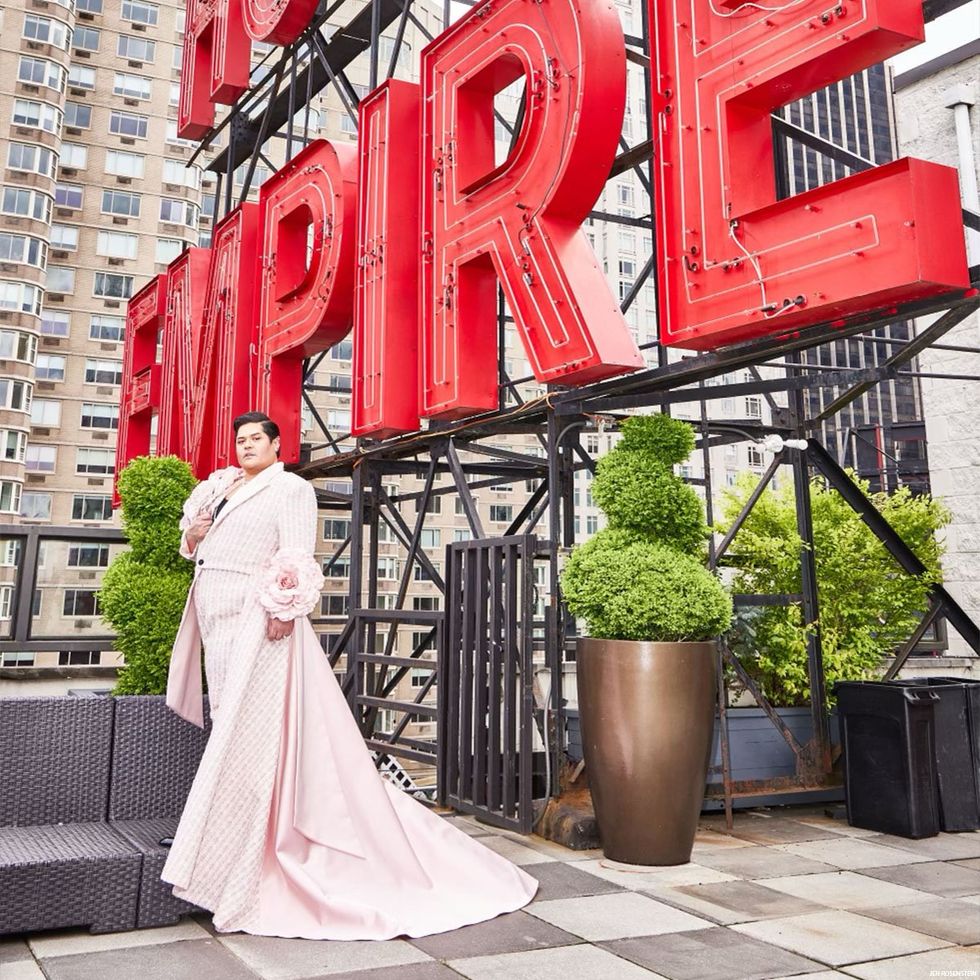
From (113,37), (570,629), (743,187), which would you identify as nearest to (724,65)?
(743,187)

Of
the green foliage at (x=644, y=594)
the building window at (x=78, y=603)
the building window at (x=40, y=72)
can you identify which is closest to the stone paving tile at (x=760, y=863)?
the green foliage at (x=644, y=594)

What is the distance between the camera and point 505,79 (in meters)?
7.02

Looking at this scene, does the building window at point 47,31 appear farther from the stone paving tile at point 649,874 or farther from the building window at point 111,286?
the stone paving tile at point 649,874

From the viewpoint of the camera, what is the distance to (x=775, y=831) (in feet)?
19.0

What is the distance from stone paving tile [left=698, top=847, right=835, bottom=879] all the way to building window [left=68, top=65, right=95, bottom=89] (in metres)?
61.0

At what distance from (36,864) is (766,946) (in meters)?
2.73

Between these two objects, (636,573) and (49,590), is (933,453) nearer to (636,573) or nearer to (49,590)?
(636,573)

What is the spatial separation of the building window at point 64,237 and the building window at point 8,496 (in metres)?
14.8

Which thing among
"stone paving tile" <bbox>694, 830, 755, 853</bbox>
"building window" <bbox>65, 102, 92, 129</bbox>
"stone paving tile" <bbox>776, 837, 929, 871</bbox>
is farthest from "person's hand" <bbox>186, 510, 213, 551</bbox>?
"building window" <bbox>65, 102, 92, 129</bbox>

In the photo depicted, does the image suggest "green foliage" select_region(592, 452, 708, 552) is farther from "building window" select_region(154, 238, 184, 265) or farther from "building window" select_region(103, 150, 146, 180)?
"building window" select_region(103, 150, 146, 180)

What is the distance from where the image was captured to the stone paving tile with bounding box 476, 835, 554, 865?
4973 millimetres

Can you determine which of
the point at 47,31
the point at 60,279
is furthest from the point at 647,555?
the point at 60,279

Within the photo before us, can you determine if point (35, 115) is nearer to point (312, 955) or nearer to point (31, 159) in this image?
point (31, 159)

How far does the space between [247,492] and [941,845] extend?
436 cm
